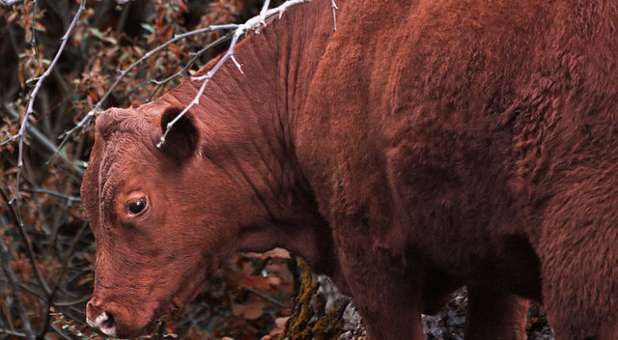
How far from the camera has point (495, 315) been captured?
4.93 metres

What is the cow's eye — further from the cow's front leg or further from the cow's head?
the cow's front leg

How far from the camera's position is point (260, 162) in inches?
187

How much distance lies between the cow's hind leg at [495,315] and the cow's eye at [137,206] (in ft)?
4.31

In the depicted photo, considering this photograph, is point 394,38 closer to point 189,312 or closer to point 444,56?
point 444,56

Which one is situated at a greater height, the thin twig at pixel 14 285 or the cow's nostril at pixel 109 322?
the thin twig at pixel 14 285

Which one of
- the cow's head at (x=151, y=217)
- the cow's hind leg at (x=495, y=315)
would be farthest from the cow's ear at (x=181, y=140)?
the cow's hind leg at (x=495, y=315)

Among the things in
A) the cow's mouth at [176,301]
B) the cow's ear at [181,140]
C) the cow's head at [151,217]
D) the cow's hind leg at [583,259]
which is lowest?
the cow's hind leg at [583,259]

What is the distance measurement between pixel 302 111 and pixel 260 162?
302 mm

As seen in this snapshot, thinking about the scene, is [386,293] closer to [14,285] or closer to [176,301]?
[176,301]

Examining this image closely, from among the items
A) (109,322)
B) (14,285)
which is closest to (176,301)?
(109,322)

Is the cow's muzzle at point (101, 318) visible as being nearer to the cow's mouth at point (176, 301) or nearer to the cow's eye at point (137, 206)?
the cow's mouth at point (176, 301)

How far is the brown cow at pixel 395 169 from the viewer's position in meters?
3.62

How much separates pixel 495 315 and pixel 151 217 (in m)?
1.40

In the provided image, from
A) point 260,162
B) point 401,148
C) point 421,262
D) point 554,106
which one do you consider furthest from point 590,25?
point 260,162
